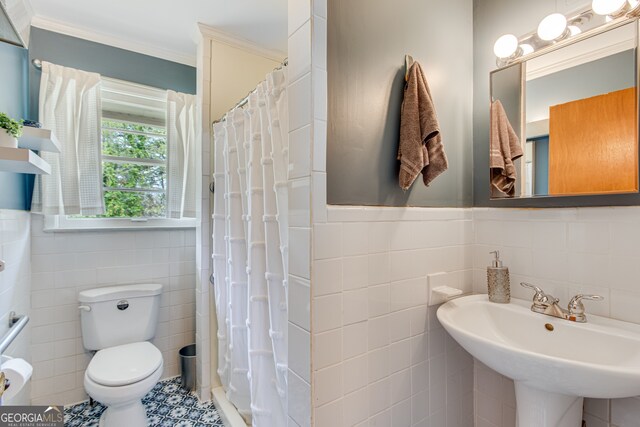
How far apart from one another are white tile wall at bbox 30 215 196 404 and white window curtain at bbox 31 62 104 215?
0.19m

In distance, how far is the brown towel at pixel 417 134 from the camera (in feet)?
3.46

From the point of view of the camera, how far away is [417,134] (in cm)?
106

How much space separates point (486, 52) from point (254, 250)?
142cm

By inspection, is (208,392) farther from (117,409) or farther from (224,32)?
(224,32)

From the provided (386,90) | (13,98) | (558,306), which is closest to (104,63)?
(13,98)

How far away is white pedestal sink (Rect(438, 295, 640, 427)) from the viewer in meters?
0.73

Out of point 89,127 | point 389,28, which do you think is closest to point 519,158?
point 389,28

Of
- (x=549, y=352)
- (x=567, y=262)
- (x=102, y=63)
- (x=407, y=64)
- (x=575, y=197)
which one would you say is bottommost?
(x=549, y=352)

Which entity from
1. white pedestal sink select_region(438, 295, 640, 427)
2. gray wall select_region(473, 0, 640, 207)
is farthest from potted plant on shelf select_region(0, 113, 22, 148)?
gray wall select_region(473, 0, 640, 207)

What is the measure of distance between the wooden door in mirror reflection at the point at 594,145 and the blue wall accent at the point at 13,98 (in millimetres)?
2471

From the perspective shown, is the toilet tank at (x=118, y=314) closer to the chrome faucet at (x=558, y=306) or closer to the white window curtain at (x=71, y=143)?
the white window curtain at (x=71, y=143)

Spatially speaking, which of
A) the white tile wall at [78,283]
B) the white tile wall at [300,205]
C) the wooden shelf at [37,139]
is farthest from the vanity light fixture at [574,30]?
the white tile wall at [78,283]

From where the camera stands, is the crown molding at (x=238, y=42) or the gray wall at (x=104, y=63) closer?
the gray wall at (x=104, y=63)

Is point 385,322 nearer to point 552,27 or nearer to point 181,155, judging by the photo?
point 552,27
